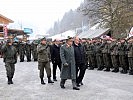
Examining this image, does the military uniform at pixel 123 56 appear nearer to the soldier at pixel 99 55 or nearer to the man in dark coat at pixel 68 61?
the soldier at pixel 99 55

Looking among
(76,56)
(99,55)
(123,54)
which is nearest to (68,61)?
(76,56)

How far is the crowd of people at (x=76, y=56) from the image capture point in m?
10.9

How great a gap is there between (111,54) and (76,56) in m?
5.01

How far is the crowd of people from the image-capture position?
1090 cm

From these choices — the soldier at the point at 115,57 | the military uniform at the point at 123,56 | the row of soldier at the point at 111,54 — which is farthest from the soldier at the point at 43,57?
the soldier at the point at 115,57

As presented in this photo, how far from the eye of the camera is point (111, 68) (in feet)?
55.5

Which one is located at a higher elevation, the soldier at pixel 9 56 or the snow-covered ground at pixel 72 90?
the soldier at pixel 9 56

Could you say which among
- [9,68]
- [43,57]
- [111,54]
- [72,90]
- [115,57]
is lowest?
[72,90]

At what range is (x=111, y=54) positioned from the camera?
1584 cm

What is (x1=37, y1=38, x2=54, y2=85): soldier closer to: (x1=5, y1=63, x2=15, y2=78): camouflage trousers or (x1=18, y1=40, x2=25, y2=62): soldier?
(x1=5, y1=63, x2=15, y2=78): camouflage trousers

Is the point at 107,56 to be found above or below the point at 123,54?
below

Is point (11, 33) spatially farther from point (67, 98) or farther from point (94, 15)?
point (67, 98)

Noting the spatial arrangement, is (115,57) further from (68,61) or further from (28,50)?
(28,50)

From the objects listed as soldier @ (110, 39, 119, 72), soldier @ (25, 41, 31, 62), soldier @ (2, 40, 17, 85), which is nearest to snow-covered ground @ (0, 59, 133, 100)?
soldier @ (2, 40, 17, 85)
